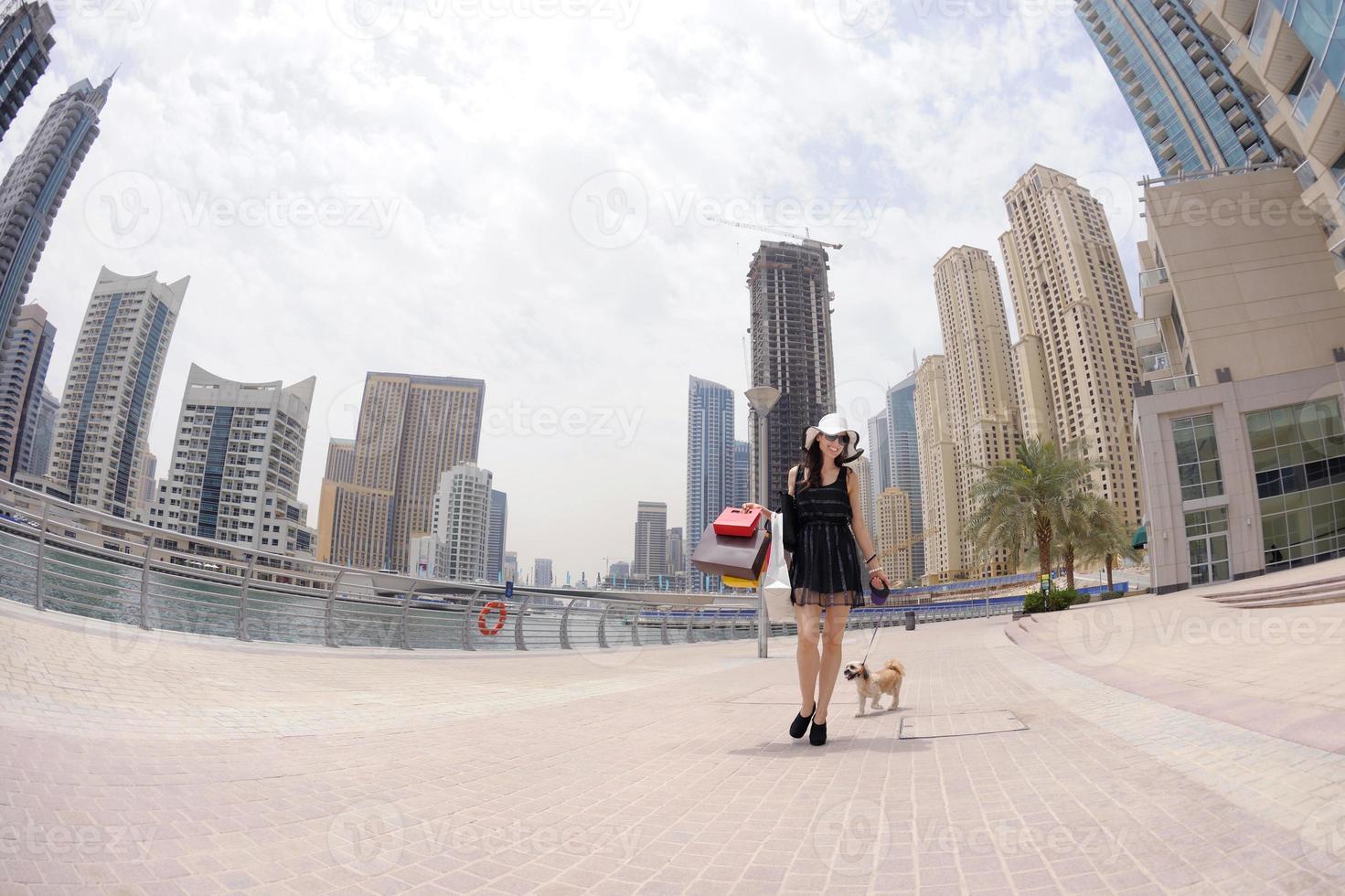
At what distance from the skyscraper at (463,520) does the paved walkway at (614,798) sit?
4777 inches

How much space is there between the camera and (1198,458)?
2655 cm

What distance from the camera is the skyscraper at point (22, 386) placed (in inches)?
2916

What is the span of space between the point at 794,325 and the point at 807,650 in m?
82.4

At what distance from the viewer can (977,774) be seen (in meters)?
2.59

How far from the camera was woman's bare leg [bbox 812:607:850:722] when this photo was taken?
3.47m

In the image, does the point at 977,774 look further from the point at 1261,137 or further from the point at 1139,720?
the point at 1261,137

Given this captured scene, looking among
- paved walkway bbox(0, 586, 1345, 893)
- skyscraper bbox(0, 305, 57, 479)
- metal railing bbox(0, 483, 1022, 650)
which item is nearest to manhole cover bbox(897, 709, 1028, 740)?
paved walkway bbox(0, 586, 1345, 893)

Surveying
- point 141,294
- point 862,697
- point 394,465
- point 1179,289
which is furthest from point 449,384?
point 862,697

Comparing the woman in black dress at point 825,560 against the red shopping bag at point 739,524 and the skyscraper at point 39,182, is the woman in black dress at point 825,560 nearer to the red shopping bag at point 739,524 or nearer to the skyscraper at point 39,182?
the red shopping bag at point 739,524

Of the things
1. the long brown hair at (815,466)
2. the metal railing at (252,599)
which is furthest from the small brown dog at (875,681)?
the metal railing at (252,599)

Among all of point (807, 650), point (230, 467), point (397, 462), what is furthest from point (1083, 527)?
point (397, 462)

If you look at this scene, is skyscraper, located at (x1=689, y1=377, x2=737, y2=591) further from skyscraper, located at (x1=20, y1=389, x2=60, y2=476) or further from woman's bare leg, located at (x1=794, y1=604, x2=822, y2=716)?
woman's bare leg, located at (x1=794, y1=604, x2=822, y2=716)

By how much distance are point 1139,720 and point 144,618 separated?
30.1ft

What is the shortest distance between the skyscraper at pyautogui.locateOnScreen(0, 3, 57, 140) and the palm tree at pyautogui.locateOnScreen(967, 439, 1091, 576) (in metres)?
78.2
